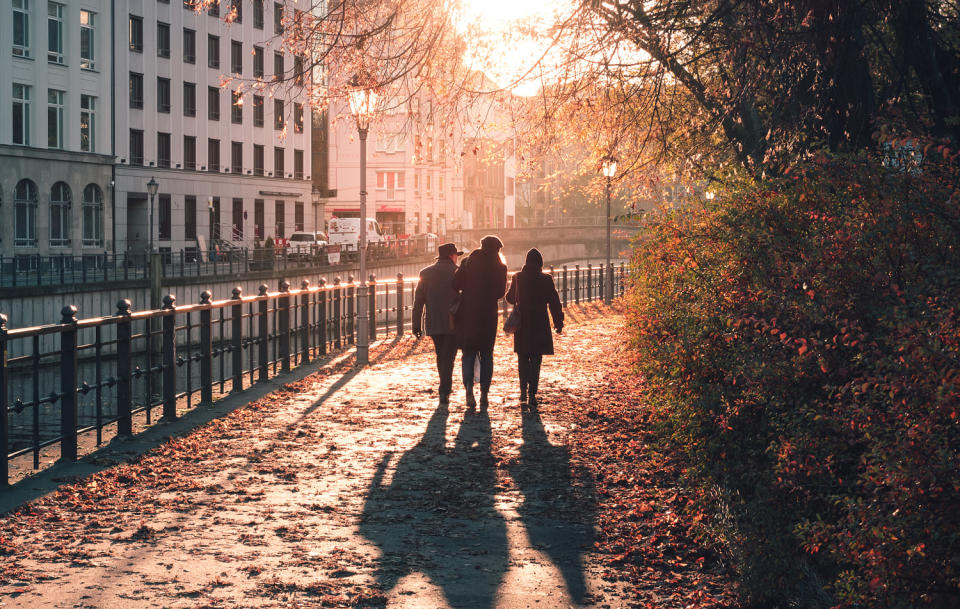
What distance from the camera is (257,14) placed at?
61.1m

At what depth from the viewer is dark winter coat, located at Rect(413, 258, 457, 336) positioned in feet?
41.3

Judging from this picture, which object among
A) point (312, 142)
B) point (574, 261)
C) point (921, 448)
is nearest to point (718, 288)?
point (921, 448)

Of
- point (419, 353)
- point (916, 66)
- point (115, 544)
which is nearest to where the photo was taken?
point (115, 544)

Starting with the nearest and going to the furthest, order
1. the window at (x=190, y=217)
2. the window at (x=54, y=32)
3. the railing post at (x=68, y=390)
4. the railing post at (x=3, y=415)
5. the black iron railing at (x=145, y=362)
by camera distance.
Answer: the railing post at (x=3, y=415)
the black iron railing at (x=145, y=362)
the railing post at (x=68, y=390)
the window at (x=54, y=32)
the window at (x=190, y=217)

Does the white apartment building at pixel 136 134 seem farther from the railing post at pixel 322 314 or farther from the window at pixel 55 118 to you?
the railing post at pixel 322 314

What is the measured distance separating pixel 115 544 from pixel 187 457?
2.86m

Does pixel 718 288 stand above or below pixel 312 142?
below

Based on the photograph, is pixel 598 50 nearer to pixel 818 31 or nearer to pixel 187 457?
pixel 818 31

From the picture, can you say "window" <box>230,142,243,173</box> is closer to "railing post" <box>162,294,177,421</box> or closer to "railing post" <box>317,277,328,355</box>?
"railing post" <box>317,277,328,355</box>

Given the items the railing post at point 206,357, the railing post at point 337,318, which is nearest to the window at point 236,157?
the railing post at point 337,318

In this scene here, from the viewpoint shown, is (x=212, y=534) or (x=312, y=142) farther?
(x=312, y=142)

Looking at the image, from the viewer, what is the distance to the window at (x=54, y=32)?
1735 inches

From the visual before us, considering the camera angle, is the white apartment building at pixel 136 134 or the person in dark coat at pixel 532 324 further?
the white apartment building at pixel 136 134

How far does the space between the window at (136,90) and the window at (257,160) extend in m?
10.7
